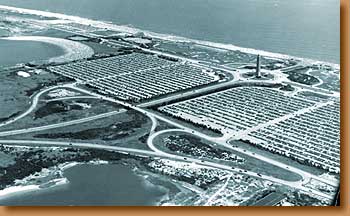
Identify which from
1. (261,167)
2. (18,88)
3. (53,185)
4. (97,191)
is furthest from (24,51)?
(261,167)

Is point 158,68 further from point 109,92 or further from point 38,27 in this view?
point 38,27

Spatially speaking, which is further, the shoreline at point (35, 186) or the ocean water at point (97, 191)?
the shoreline at point (35, 186)

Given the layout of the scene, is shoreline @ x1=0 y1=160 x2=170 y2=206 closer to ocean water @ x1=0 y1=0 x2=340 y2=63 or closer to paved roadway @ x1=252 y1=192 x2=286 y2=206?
paved roadway @ x1=252 y1=192 x2=286 y2=206

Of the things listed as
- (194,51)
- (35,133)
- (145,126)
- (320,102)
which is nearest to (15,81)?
(35,133)

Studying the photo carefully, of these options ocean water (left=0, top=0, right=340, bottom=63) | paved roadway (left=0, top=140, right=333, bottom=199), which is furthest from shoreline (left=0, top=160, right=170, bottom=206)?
ocean water (left=0, top=0, right=340, bottom=63)

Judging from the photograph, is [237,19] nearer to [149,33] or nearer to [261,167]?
[149,33]

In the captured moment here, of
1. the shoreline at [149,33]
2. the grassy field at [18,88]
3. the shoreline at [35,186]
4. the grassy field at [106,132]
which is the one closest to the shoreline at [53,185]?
the shoreline at [35,186]

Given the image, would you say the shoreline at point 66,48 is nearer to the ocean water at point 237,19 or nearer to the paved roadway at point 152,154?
the ocean water at point 237,19
